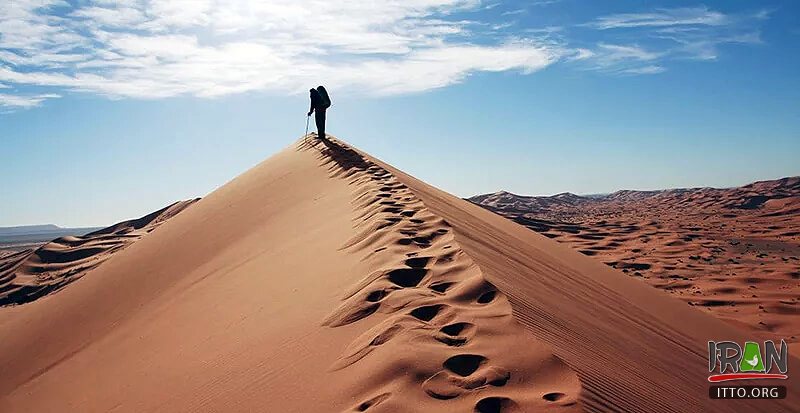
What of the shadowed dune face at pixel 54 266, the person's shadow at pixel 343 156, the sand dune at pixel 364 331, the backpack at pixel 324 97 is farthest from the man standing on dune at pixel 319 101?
the shadowed dune face at pixel 54 266

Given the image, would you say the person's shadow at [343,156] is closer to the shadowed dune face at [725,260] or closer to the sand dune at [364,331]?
the sand dune at [364,331]

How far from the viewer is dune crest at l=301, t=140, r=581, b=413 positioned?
1840 mm

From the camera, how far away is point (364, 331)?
8.34 feet

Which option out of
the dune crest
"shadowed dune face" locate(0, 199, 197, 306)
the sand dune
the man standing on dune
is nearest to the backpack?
the man standing on dune

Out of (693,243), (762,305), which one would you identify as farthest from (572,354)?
(693,243)

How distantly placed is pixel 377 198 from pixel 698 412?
380 centimetres

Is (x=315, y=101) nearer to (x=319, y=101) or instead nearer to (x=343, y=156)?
(x=319, y=101)

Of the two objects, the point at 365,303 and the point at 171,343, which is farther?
the point at 171,343

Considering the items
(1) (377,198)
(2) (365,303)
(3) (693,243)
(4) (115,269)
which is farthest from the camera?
(3) (693,243)

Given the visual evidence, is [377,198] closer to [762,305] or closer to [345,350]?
[345,350]

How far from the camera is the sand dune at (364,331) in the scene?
6.70 feet

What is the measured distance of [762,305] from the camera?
24.6 ft

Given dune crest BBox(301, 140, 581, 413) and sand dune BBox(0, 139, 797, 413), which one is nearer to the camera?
dune crest BBox(301, 140, 581, 413)

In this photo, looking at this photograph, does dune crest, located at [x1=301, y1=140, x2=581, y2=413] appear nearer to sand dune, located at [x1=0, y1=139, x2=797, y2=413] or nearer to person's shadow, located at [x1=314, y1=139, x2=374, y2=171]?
sand dune, located at [x1=0, y1=139, x2=797, y2=413]
